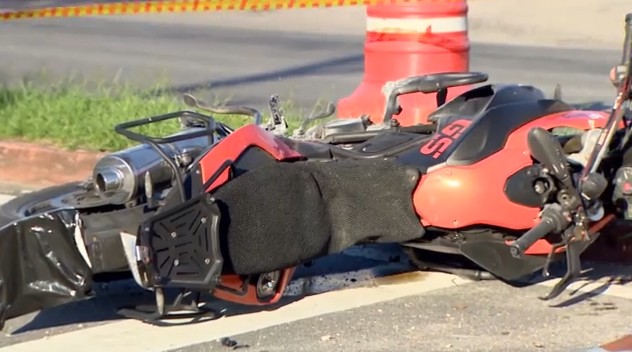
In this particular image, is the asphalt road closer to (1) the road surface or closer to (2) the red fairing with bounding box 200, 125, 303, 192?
(1) the road surface

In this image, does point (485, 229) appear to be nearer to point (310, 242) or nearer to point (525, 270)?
point (525, 270)

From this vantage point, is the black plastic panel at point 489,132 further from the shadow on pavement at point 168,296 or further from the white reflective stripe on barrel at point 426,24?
the white reflective stripe on barrel at point 426,24

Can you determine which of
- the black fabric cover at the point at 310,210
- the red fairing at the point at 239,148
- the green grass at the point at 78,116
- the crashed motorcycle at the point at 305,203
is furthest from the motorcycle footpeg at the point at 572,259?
the green grass at the point at 78,116

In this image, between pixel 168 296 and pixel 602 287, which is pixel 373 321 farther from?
pixel 602 287

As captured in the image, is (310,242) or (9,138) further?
(9,138)

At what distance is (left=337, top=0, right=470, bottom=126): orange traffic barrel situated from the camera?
8.30 meters

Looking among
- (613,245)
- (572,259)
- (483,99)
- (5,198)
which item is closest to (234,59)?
(5,198)

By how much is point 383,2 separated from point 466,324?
10.5ft

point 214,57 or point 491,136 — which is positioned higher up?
point 491,136

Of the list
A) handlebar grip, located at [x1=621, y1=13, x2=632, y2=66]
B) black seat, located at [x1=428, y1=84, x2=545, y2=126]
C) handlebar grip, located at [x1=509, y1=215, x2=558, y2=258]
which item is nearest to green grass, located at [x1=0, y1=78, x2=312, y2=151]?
black seat, located at [x1=428, y1=84, x2=545, y2=126]

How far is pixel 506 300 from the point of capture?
19.5 ft

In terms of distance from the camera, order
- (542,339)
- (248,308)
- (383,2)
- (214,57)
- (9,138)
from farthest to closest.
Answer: (214,57), (9,138), (383,2), (248,308), (542,339)

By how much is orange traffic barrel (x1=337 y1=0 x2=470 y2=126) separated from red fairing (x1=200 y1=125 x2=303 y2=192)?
2.56m

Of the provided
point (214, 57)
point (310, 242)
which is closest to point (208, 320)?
point (310, 242)
